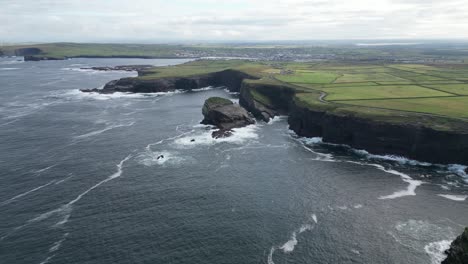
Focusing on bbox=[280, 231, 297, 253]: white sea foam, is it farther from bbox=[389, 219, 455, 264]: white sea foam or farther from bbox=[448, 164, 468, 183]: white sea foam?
bbox=[448, 164, 468, 183]: white sea foam

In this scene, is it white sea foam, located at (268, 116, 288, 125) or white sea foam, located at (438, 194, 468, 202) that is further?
white sea foam, located at (268, 116, 288, 125)

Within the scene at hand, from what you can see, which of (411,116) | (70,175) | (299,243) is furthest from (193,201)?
(411,116)

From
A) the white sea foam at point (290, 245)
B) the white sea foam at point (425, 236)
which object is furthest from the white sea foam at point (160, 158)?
the white sea foam at point (425, 236)

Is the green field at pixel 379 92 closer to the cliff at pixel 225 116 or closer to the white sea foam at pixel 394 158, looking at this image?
the cliff at pixel 225 116

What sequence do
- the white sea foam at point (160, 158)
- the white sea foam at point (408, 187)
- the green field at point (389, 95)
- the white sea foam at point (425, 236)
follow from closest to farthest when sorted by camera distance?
the white sea foam at point (425, 236) < the white sea foam at point (408, 187) < the white sea foam at point (160, 158) < the green field at point (389, 95)

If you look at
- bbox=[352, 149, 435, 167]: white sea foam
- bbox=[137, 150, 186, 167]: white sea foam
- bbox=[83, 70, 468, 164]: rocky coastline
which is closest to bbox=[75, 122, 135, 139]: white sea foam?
bbox=[137, 150, 186, 167]: white sea foam

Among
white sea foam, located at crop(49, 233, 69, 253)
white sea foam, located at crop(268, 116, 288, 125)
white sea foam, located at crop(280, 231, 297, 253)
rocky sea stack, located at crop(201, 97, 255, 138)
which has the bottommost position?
white sea foam, located at crop(280, 231, 297, 253)
